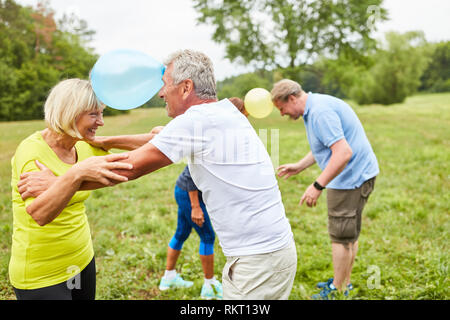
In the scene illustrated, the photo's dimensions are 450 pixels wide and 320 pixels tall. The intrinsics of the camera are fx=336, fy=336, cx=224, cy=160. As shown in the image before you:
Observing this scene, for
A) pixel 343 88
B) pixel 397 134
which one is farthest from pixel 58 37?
pixel 397 134

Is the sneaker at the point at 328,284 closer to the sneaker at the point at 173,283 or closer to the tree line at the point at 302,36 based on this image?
the sneaker at the point at 173,283

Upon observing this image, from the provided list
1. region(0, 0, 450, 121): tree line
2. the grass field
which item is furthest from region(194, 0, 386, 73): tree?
the grass field

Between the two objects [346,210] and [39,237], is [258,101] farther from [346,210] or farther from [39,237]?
[39,237]

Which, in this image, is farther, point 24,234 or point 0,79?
point 0,79

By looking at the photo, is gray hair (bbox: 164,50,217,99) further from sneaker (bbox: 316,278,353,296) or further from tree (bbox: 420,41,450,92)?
tree (bbox: 420,41,450,92)

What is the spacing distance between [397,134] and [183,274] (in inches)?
548

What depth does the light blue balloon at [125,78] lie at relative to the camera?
1886 mm

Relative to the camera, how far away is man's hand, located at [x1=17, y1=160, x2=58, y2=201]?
5.33 feet

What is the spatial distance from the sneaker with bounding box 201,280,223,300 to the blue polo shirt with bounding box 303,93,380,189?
1.61 meters

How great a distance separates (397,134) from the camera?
589 inches

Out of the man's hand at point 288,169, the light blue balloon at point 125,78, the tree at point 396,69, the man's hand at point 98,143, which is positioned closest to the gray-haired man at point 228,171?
the light blue balloon at point 125,78

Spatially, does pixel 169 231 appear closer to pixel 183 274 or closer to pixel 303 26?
pixel 183 274

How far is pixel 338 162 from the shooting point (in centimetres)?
296

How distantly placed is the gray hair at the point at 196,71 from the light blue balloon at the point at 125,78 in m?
0.20
